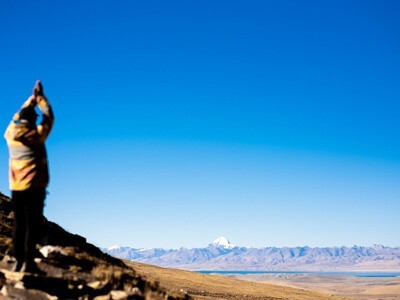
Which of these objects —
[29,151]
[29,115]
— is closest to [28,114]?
[29,115]

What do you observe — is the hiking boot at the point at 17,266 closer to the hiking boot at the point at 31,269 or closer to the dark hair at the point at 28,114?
the hiking boot at the point at 31,269

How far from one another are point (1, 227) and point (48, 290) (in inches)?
144

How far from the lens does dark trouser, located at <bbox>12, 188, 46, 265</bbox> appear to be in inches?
260

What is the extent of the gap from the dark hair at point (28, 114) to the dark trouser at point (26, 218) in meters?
1.09

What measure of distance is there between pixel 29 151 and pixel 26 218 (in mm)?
971

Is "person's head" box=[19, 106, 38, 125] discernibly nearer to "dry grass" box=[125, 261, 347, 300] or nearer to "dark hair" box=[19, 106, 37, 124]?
"dark hair" box=[19, 106, 37, 124]

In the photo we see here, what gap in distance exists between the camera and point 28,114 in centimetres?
695

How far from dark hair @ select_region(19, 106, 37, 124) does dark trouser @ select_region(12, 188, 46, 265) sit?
109cm

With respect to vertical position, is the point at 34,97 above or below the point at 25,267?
above

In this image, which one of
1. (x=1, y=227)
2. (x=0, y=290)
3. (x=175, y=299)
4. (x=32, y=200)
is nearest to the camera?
(x=32, y=200)

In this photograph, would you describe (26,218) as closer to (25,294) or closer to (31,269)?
(31,269)

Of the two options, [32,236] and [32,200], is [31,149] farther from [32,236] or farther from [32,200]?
[32,236]

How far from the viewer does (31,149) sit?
669 cm

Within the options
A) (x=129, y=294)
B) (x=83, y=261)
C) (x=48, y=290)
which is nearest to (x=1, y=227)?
(x=83, y=261)
